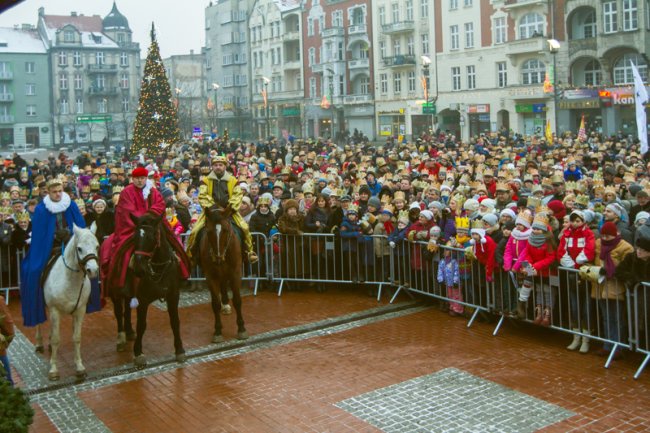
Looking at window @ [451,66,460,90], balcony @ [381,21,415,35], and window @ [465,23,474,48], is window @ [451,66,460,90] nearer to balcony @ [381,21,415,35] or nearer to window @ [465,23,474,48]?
window @ [465,23,474,48]

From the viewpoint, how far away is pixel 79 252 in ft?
30.6

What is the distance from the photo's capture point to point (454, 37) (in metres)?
59.2

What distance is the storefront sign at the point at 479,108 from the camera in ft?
185

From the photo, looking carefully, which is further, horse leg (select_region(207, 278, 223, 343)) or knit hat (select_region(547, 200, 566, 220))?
knit hat (select_region(547, 200, 566, 220))

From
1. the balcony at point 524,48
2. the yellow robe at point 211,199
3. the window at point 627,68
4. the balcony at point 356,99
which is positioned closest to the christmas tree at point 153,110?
the balcony at point 524,48

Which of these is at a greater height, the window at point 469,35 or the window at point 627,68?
the window at point 469,35

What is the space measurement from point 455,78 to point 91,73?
5408 centimetres

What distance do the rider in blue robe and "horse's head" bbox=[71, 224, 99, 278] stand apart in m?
0.53

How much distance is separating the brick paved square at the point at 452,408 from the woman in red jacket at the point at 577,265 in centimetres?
A: 185

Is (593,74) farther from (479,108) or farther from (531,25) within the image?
(479,108)

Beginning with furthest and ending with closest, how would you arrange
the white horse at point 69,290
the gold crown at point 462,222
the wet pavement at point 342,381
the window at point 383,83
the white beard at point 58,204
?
1. the window at point 383,83
2. the gold crown at point 462,222
3. the white beard at point 58,204
4. the white horse at point 69,290
5. the wet pavement at point 342,381

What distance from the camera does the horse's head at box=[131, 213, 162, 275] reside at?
32.1 feet

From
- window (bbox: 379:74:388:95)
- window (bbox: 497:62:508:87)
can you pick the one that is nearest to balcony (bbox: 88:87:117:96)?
window (bbox: 379:74:388:95)

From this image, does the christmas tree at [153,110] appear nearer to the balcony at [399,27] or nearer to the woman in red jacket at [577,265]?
the balcony at [399,27]
